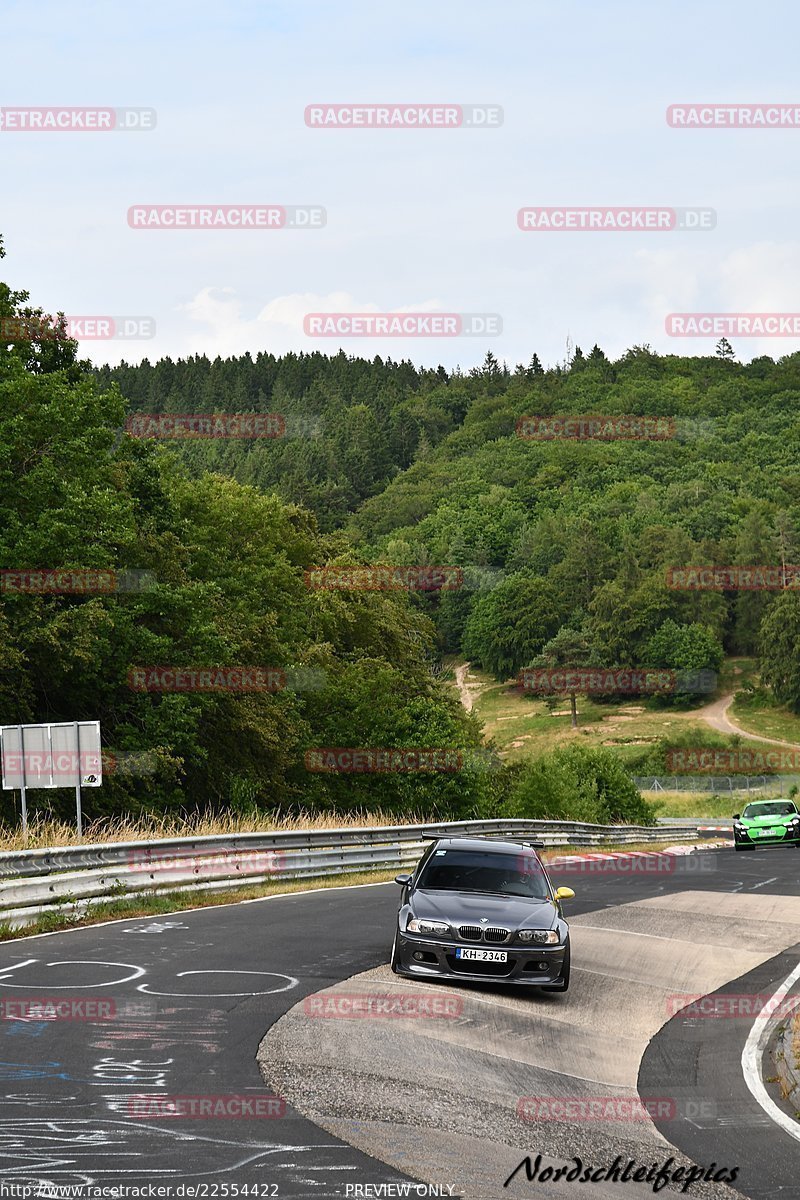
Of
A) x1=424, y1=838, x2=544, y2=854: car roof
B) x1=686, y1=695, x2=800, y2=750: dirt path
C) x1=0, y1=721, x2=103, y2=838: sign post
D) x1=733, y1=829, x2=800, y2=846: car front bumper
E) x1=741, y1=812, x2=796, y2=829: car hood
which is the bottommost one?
x1=686, y1=695, x2=800, y2=750: dirt path

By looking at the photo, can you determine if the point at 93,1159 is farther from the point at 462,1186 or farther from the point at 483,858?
the point at 483,858

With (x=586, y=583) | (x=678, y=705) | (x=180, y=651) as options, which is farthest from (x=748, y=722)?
(x=180, y=651)

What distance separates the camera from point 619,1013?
1350 centimetres

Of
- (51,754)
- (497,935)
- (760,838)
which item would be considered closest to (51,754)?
(51,754)

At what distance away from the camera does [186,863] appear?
69.3 feet

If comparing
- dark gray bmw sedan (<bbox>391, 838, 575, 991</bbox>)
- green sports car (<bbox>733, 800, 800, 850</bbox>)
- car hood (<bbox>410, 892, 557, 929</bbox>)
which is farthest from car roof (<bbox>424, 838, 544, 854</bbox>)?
green sports car (<bbox>733, 800, 800, 850</bbox>)

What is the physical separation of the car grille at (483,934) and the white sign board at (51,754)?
332 inches

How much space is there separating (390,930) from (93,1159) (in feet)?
34.7

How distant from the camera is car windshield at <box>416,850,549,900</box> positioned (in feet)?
47.0

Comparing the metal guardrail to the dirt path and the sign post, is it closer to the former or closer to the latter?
the sign post

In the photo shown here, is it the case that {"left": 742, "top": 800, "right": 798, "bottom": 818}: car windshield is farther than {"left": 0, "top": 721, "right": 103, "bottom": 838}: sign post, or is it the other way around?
{"left": 742, "top": 800, "right": 798, "bottom": 818}: car windshield

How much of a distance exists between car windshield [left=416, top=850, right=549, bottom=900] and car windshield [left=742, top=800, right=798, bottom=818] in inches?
1176

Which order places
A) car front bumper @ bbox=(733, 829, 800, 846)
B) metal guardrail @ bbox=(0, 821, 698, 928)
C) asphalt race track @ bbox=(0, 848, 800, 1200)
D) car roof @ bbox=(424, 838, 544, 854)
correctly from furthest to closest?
car front bumper @ bbox=(733, 829, 800, 846) < metal guardrail @ bbox=(0, 821, 698, 928) < car roof @ bbox=(424, 838, 544, 854) < asphalt race track @ bbox=(0, 848, 800, 1200)

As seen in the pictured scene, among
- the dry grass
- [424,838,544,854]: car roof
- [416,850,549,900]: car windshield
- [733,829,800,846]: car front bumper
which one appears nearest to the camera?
[416,850,549,900]: car windshield
